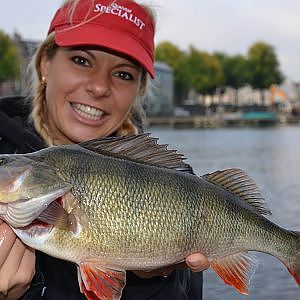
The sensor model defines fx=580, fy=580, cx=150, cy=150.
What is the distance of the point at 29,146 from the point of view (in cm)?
342

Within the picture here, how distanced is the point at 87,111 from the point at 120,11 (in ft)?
2.09

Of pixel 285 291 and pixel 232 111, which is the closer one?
pixel 285 291

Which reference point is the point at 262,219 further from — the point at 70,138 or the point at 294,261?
the point at 70,138

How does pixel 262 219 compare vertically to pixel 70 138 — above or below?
below

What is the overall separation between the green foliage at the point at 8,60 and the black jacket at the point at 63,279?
49.7m

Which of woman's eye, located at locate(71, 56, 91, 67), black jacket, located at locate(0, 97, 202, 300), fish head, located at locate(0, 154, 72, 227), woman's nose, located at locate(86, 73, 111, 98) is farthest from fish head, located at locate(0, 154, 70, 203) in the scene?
woman's eye, located at locate(71, 56, 91, 67)

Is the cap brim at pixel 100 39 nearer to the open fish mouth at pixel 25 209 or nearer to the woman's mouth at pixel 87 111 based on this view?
the woman's mouth at pixel 87 111

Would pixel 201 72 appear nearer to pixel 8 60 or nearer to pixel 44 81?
pixel 8 60

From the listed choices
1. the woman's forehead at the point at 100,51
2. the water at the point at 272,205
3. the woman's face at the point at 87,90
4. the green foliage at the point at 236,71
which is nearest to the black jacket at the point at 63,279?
the woman's face at the point at 87,90

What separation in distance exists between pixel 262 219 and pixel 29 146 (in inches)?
56.9

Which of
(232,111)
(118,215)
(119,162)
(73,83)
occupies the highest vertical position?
(73,83)

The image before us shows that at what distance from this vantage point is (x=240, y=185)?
2.88 m

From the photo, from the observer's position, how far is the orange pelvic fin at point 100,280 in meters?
2.40

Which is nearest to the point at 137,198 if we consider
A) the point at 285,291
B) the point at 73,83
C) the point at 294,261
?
the point at 294,261
